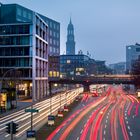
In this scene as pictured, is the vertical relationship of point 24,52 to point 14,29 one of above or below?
below

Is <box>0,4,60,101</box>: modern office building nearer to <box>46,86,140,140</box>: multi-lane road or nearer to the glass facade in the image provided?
the glass facade

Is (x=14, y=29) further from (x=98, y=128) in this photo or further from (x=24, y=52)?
(x=98, y=128)

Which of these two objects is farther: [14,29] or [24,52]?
[14,29]

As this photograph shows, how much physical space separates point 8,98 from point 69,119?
2250 cm

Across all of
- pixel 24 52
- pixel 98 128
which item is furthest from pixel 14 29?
pixel 98 128

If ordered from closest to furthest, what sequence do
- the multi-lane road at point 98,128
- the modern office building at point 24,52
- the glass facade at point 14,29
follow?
the multi-lane road at point 98,128, the modern office building at point 24,52, the glass facade at point 14,29

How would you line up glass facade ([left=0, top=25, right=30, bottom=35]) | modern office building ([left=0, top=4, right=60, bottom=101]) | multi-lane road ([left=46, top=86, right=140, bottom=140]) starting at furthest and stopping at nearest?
glass facade ([left=0, top=25, right=30, bottom=35])
modern office building ([left=0, top=4, right=60, bottom=101])
multi-lane road ([left=46, top=86, right=140, bottom=140])

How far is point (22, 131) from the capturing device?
199ft

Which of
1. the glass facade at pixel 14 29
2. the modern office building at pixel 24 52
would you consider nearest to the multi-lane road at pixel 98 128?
the modern office building at pixel 24 52

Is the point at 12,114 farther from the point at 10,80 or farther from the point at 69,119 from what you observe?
the point at 10,80

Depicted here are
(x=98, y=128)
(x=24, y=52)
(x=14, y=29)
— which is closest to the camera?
(x=98, y=128)

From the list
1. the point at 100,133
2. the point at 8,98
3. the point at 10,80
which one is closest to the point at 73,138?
the point at 100,133

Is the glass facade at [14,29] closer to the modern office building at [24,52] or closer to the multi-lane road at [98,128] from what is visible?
the modern office building at [24,52]

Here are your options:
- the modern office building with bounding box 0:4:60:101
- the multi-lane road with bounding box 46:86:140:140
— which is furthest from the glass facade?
the multi-lane road with bounding box 46:86:140:140
